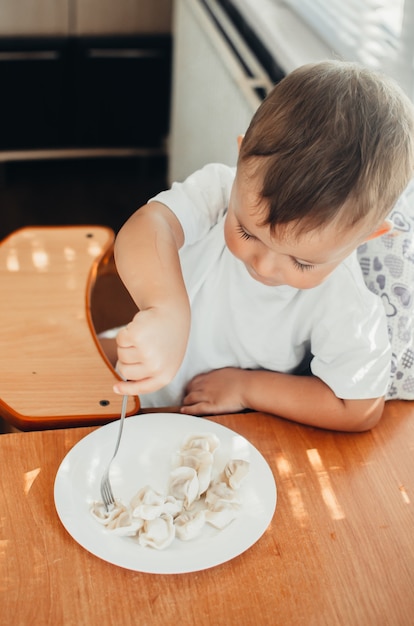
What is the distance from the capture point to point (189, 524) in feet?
2.71

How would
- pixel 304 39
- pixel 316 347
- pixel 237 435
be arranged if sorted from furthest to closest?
pixel 304 39 → pixel 316 347 → pixel 237 435

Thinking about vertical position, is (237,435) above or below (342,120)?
below

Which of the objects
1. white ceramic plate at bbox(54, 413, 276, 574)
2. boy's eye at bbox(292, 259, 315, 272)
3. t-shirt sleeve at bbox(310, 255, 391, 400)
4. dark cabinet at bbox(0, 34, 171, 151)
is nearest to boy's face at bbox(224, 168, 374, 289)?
boy's eye at bbox(292, 259, 315, 272)

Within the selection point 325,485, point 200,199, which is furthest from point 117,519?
point 200,199

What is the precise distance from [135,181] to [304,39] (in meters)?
1.43

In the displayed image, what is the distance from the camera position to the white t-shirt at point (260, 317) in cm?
104

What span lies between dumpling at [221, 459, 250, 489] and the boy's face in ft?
0.76

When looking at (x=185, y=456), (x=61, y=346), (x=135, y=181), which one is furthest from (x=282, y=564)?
(x=135, y=181)

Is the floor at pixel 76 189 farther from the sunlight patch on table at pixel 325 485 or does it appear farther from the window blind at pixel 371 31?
the sunlight patch on table at pixel 325 485

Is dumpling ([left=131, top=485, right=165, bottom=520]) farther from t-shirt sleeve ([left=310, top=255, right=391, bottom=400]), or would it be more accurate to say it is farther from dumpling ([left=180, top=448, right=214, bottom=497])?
t-shirt sleeve ([left=310, top=255, right=391, bottom=400])

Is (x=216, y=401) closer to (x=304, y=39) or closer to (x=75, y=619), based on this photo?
(x=75, y=619)

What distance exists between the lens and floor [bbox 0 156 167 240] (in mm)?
2883

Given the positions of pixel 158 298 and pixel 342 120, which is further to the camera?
pixel 158 298

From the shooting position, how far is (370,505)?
91 cm
